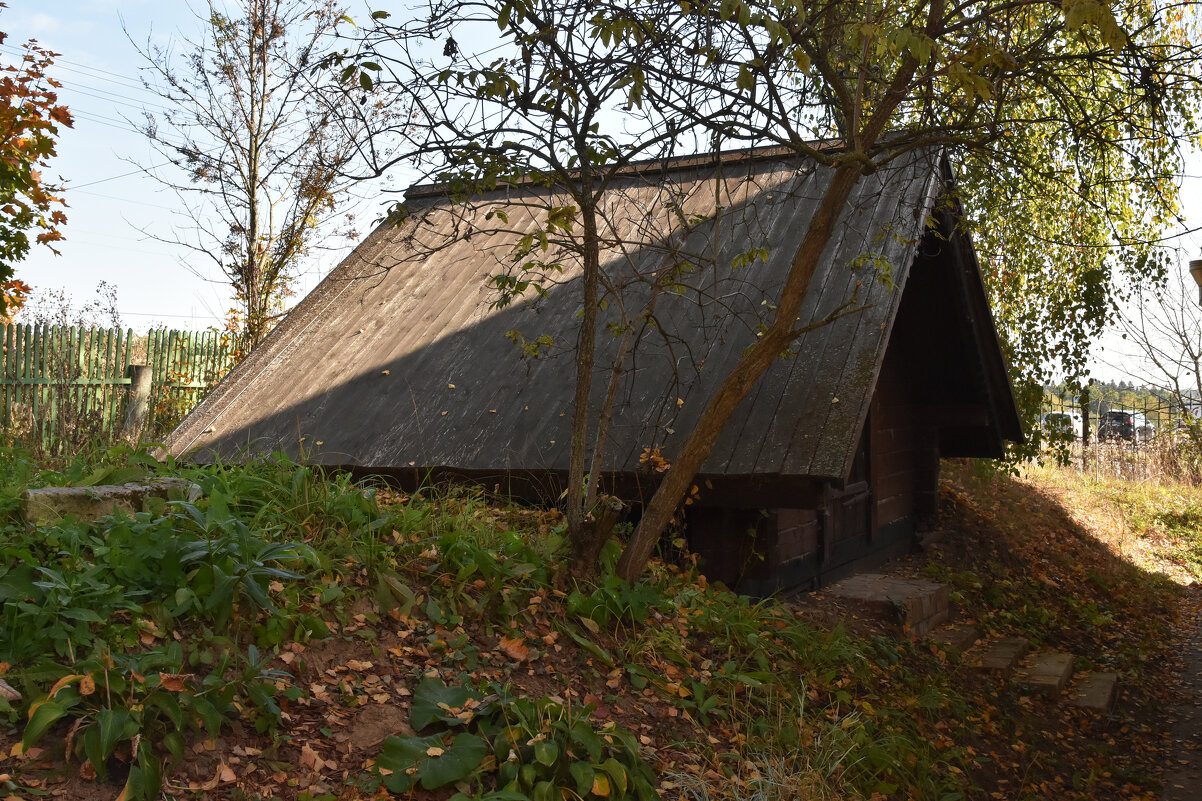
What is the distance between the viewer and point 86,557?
13.2ft

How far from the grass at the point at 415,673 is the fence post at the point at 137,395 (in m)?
7.81

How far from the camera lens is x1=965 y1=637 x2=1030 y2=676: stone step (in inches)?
312

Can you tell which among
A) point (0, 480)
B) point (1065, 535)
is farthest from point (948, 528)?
point (0, 480)

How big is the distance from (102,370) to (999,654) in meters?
12.4

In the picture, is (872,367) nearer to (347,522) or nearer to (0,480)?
(347,522)

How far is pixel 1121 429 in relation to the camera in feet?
83.0

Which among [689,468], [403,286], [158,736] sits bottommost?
[158,736]

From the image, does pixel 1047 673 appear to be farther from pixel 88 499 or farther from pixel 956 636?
pixel 88 499

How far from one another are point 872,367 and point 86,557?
483 cm

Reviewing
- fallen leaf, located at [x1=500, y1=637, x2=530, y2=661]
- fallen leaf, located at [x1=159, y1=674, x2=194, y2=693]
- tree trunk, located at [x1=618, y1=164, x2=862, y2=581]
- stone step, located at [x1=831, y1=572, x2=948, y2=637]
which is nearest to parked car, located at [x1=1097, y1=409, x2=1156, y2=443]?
stone step, located at [x1=831, y1=572, x2=948, y2=637]

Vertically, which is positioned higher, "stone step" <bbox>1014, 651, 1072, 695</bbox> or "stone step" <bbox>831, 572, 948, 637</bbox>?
"stone step" <bbox>831, 572, 948, 637</bbox>

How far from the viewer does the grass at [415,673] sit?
11.1 feet

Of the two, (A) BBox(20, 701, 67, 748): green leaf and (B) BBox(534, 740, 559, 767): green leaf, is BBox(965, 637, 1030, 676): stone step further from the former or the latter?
(A) BBox(20, 701, 67, 748): green leaf

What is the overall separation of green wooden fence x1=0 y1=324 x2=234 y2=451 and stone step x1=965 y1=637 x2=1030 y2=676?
9.70m
